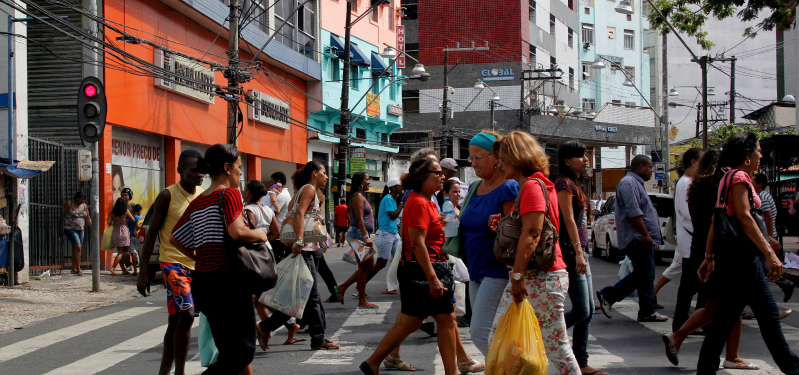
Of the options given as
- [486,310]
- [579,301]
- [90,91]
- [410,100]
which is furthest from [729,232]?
[410,100]

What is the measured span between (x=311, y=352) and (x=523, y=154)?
126 inches

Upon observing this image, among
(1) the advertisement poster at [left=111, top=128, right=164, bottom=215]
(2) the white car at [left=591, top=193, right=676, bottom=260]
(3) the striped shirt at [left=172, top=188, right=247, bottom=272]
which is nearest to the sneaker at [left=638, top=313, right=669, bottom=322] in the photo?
(3) the striped shirt at [left=172, top=188, right=247, bottom=272]

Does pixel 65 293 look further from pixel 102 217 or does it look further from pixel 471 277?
pixel 471 277

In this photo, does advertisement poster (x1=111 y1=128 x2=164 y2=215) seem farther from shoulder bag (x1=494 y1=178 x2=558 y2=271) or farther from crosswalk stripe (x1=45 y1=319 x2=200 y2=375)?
shoulder bag (x1=494 y1=178 x2=558 y2=271)

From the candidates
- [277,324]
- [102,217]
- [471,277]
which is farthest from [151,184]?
[471,277]

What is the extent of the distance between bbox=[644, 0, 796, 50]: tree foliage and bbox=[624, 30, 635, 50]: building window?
151 ft

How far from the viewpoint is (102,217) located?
54.8 ft

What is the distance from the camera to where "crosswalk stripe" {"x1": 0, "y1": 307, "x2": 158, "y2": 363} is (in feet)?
23.5

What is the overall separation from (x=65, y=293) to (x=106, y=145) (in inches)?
214

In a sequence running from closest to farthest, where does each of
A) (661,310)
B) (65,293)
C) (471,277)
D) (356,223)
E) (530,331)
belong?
1. (530,331)
2. (471,277)
3. (661,310)
4. (356,223)
5. (65,293)

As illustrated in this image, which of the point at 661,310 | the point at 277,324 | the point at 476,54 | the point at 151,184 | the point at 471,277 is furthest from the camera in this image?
the point at 476,54

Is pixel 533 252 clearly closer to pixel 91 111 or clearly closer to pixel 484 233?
pixel 484 233

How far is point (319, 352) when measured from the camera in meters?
6.70

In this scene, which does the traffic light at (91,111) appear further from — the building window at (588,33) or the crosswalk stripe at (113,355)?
the building window at (588,33)
